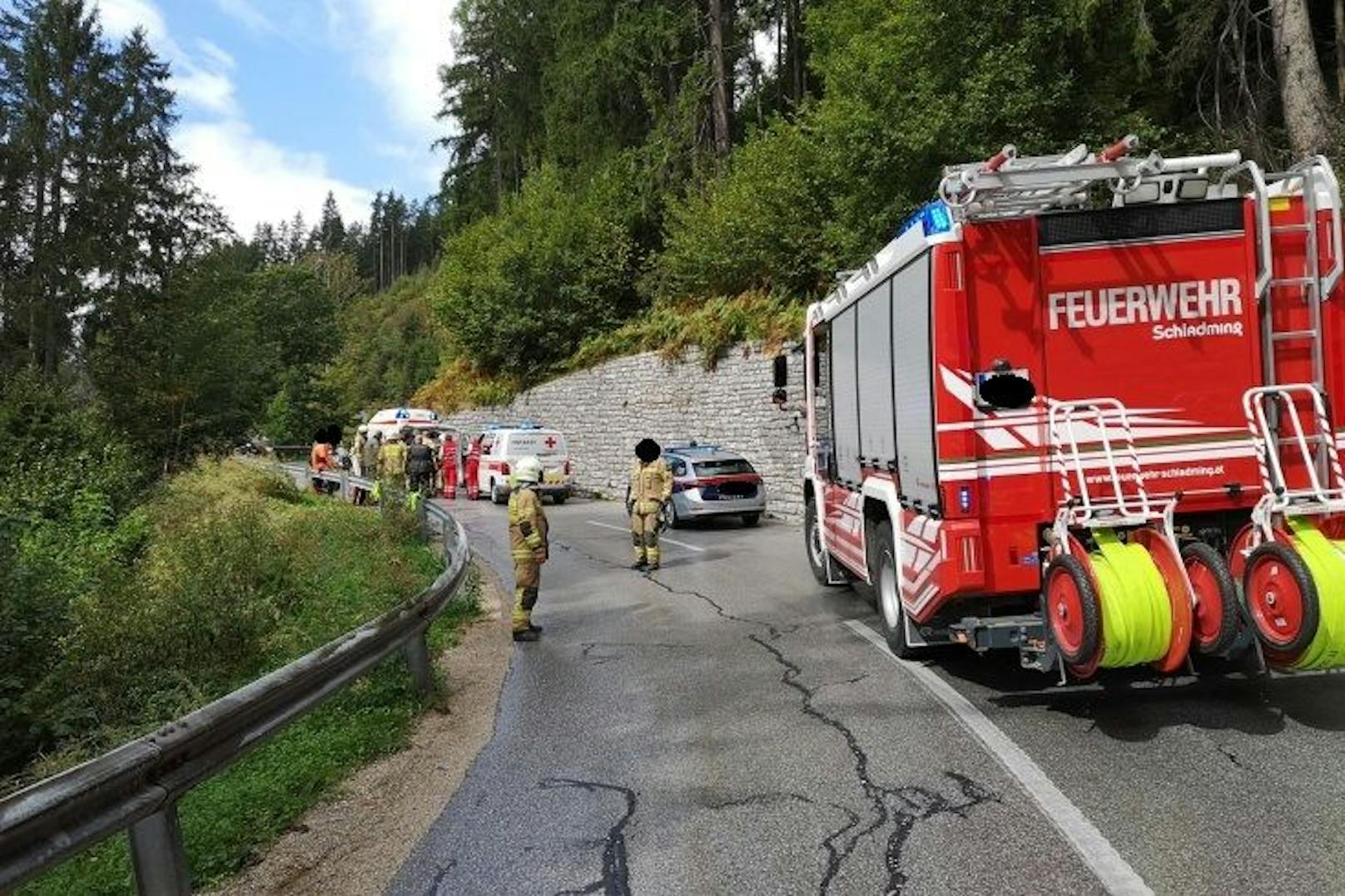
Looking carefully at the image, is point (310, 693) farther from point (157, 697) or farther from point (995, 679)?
point (995, 679)

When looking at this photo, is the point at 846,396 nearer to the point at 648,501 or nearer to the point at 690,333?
the point at 648,501

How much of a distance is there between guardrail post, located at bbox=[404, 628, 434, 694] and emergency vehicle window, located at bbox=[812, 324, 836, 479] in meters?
4.32

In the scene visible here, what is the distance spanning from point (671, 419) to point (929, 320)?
22.3m

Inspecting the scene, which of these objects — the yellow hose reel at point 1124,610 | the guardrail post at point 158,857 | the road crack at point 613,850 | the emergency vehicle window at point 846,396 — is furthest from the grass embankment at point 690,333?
the guardrail post at point 158,857

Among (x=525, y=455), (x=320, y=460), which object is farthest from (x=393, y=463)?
(x=320, y=460)

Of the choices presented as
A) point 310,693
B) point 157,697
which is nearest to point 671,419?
point 157,697

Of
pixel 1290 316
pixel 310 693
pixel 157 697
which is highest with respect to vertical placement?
pixel 1290 316

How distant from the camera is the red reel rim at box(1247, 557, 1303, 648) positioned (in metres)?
4.96

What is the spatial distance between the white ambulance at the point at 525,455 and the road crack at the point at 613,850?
21.7m

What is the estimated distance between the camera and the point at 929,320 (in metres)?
6.24

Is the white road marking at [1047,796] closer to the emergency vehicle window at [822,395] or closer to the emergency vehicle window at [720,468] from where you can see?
the emergency vehicle window at [822,395]

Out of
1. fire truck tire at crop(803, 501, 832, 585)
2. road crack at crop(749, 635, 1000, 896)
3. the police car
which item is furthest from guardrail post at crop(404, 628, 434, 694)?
the police car

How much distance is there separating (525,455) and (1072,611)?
76.2ft

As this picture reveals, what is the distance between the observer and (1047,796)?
469 cm
